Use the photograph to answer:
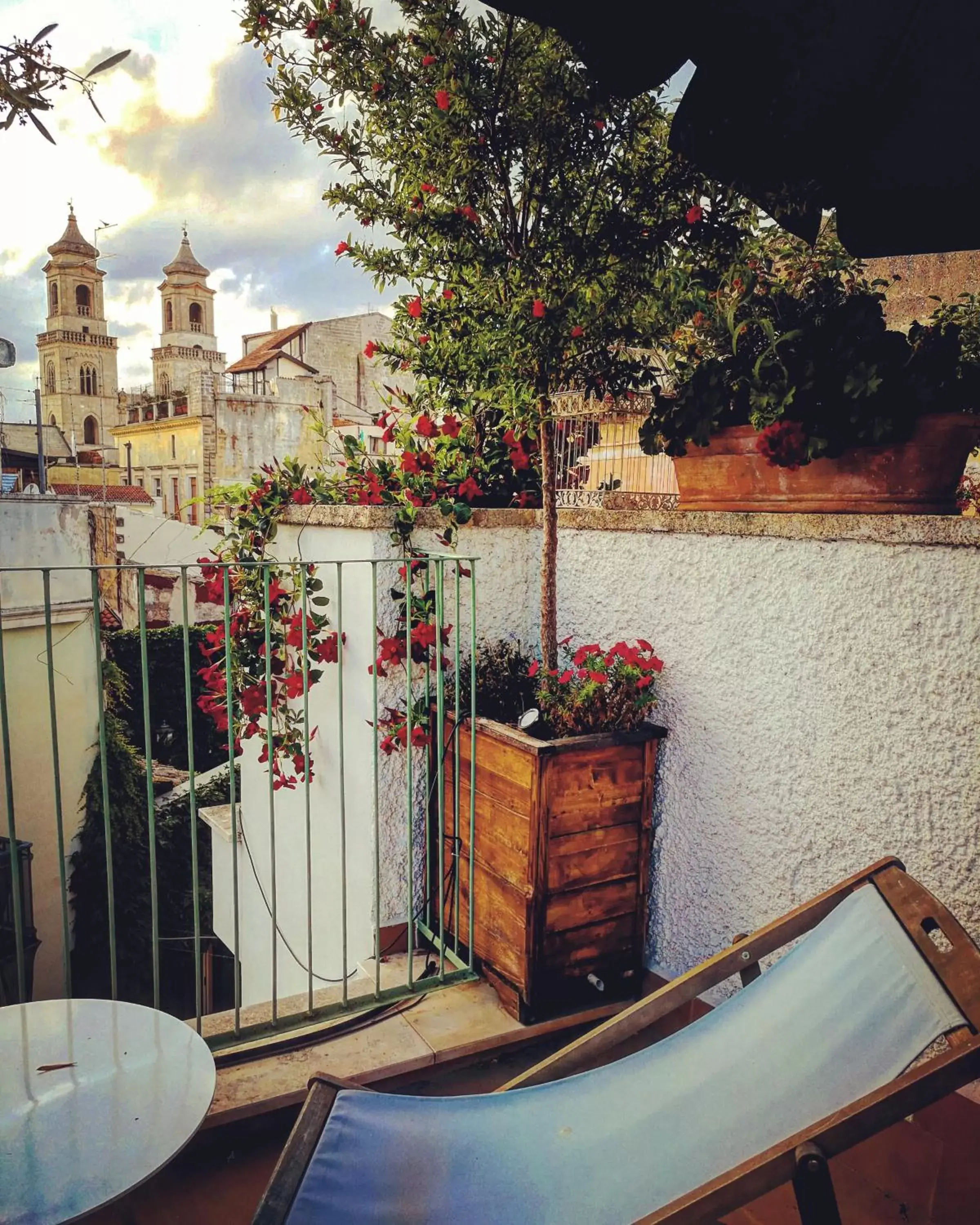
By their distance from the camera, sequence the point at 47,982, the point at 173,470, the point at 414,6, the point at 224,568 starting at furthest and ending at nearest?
the point at 173,470
the point at 47,982
the point at 414,6
the point at 224,568

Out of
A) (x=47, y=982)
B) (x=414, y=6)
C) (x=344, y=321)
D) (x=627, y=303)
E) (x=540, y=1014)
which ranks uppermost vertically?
(x=344, y=321)

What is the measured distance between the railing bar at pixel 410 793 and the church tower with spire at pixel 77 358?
53.2 m

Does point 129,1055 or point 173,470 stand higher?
point 173,470

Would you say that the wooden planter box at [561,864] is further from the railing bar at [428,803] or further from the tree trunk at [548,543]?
the tree trunk at [548,543]

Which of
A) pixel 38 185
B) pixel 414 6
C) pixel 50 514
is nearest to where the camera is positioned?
pixel 38 185

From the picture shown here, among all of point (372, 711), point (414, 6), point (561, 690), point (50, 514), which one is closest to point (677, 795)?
point (561, 690)

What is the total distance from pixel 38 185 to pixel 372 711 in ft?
5.47

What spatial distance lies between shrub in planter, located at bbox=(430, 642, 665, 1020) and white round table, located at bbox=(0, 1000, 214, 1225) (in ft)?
3.17

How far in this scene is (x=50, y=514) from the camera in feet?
34.6

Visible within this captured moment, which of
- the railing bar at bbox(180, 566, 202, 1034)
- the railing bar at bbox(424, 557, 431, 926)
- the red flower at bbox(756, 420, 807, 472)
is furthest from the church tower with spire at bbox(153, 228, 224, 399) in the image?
the red flower at bbox(756, 420, 807, 472)

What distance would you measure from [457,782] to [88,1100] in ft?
4.29

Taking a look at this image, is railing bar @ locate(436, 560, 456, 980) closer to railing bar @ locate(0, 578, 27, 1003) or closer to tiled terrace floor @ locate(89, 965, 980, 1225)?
tiled terrace floor @ locate(89, 965, 980, 1225)

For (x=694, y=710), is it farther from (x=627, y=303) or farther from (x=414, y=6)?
(x=414, y=6)

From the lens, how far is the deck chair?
1.03 metres
